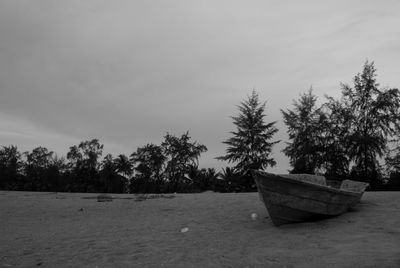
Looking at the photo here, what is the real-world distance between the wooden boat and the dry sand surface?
0.83 ft

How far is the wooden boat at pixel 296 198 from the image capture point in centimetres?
766

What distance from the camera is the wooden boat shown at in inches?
302

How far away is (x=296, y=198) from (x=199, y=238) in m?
2.37

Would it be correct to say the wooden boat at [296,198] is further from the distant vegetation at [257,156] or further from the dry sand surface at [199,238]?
the distant vegetation at [257,156]

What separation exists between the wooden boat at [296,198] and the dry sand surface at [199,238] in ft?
0.83

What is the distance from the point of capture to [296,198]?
7.70m

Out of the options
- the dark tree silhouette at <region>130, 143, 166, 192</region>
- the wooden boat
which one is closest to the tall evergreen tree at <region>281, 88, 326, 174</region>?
the dark tree silhouette at <region>130, 143, 166, 192</region>

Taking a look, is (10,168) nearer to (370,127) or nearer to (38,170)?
(38,170)

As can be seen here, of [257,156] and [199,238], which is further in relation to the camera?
[257,156]

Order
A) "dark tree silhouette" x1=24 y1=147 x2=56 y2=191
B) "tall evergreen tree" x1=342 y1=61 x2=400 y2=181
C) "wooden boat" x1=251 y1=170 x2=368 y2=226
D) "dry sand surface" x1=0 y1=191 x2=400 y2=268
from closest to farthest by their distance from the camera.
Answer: "dry sand surface" x1=0 y1=191 x2=400 y2=268
"wooden boat" x1=251 y1=170 x2=368 y2=226
"tall evergreen tree" x1=342 y1=61 x2=400 y2=181
"dark tree silhouette" x1=24 y1=147 x2=56 y2=191

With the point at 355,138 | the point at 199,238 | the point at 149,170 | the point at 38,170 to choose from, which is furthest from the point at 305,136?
the point at 38,170

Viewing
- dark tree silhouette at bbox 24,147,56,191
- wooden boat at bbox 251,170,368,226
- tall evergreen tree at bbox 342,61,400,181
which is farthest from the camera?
dark tree silhouette at bbox 24,147,56,191

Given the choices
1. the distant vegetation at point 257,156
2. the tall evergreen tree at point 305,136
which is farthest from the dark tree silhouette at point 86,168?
the tall evergreen tree at point 305,136

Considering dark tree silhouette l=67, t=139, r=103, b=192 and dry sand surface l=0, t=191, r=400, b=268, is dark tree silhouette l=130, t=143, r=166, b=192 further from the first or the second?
dry sand surface l=0, t=191, r=400, b=268
